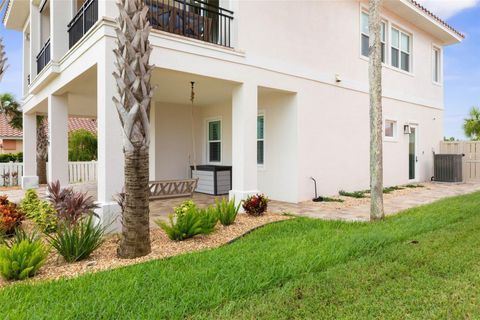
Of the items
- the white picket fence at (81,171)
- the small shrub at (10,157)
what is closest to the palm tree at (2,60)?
the white picket fence at (81,171)

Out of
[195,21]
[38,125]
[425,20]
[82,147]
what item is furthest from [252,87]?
[82,147]

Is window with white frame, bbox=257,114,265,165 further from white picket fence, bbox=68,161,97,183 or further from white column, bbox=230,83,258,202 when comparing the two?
white picket fence, bbox=68,161,97,183

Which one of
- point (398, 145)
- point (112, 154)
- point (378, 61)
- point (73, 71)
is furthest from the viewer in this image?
point (398, 145)

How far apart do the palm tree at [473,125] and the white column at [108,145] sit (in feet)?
78.8

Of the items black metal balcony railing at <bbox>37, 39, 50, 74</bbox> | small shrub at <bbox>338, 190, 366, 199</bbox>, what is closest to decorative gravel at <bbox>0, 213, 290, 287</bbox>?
→ small shrub at <bbox>338, 190, 366, 199</bbox>

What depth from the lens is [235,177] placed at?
8.84 metres

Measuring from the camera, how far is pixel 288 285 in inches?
149

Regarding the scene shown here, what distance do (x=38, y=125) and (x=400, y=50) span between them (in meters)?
18.2

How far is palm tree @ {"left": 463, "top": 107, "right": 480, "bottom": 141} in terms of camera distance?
22516mm

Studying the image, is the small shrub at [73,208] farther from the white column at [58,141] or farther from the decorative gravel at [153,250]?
the white column at [58,141]

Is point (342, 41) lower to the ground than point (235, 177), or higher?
higher

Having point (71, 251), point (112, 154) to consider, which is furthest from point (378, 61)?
point (71, 251)

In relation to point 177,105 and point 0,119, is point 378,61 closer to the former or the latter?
point 177,105

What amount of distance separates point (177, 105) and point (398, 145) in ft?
30.6
